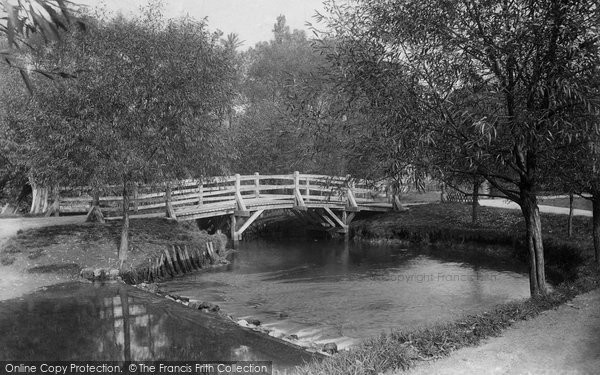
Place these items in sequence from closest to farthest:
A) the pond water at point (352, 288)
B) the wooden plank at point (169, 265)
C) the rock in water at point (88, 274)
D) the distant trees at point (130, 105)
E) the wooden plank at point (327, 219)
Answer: the pond water at point (352, 288) < the distant trees at point (130, 105) < the rock in water at point (88, 274) < the wooden plank at point (169, 265) < the wooden plank at point (327, 219)

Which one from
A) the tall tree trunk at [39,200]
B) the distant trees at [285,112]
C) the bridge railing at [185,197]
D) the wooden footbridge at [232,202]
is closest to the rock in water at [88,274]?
the bridge railing at [185,197]

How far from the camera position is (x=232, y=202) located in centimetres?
2197

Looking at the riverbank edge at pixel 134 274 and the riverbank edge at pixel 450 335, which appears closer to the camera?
the riverbank edge at pixel 450 335

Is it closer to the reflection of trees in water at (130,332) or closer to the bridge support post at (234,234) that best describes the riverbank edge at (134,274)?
the reflection of trees in water at (130,332)

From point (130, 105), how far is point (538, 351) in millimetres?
11051

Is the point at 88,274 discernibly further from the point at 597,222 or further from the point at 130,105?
the point at 597,222

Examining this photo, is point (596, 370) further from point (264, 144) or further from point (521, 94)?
point (264, 144)

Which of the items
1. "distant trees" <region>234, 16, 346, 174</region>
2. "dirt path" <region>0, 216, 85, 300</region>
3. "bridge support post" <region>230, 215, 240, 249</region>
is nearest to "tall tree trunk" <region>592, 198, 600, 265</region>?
"distant trees" <region>234, 16, 346, 174</region>

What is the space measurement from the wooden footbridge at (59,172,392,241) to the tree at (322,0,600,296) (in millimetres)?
7553

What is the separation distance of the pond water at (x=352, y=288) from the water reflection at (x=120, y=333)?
103 cm

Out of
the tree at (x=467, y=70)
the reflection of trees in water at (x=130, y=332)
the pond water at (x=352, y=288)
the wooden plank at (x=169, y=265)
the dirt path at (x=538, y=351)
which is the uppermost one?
the tree at (x=467, y=70)

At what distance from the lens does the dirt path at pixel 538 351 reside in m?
5.49

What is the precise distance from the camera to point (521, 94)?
8594mm

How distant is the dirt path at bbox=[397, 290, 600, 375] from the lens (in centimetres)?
549
